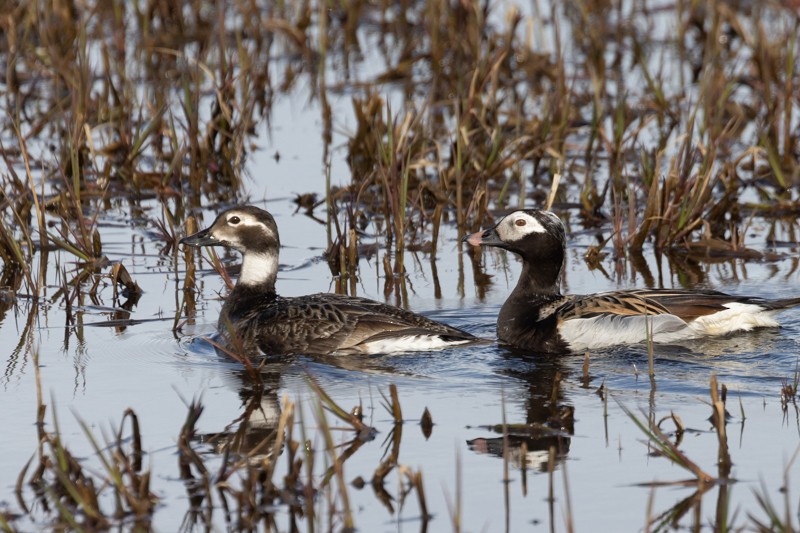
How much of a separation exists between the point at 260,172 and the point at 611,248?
3.44 m

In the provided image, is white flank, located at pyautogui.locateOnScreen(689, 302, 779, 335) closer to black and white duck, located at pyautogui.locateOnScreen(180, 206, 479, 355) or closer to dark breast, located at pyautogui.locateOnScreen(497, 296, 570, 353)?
dark breast, located at pyautogui.locateOnScreen(497, 296, 570, 353)

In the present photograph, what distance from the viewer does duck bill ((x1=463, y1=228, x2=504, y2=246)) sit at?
9.11 m

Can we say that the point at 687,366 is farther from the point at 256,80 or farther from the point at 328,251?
the point at 256,80

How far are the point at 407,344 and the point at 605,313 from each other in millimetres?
1147

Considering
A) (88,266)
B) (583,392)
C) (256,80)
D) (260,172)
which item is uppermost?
(256,80)

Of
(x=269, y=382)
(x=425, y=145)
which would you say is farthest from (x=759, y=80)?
(x=269, y=382)

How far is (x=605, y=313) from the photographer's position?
850cm

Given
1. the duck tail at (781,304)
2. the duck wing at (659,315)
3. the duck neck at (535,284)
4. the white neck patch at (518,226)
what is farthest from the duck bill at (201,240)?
the duck tail at (781,304)

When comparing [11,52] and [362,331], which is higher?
[11,52]

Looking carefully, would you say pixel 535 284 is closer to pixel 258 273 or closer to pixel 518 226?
pixel 518 226

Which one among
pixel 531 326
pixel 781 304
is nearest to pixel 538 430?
pixel 531 326

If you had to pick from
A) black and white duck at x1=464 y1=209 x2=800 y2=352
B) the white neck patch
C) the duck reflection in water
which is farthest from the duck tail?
the duck reflection in water

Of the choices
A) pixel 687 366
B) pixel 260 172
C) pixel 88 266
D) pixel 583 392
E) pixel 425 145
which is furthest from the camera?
pixel 260 172

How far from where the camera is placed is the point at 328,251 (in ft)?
33.6
